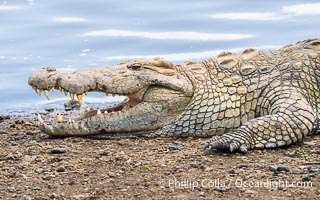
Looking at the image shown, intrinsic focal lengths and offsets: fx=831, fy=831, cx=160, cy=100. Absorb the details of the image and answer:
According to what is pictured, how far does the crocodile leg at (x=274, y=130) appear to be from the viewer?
26.3 ft

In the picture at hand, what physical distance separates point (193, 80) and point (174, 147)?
1.15 metres

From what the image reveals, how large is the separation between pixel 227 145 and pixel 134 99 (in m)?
1.66

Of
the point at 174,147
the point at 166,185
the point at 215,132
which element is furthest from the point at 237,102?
the point at 166,185

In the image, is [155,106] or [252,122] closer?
[252,122]

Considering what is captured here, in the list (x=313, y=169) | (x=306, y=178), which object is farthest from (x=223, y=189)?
(x=313, y=169)

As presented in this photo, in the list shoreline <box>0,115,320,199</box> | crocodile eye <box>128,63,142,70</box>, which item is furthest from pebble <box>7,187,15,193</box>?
crocodile eye <box>128,63,142,70</box>

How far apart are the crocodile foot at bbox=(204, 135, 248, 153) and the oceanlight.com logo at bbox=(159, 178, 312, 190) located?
967 millimetres

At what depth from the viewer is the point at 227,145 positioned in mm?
7938

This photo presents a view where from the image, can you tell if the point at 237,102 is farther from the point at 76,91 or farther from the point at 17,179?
the point at 17,179

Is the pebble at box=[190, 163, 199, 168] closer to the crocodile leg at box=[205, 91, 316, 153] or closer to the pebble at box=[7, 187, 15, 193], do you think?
the crocodile leg at box=[205, 91, 316, 153]

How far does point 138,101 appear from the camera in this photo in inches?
363

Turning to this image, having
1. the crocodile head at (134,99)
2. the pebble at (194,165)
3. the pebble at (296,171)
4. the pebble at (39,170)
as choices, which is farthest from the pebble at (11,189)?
the pebble at (296,171)

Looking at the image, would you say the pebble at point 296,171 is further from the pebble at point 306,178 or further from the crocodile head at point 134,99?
the crocodile head at point 134,99

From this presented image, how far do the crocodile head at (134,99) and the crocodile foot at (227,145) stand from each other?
1216 mm
